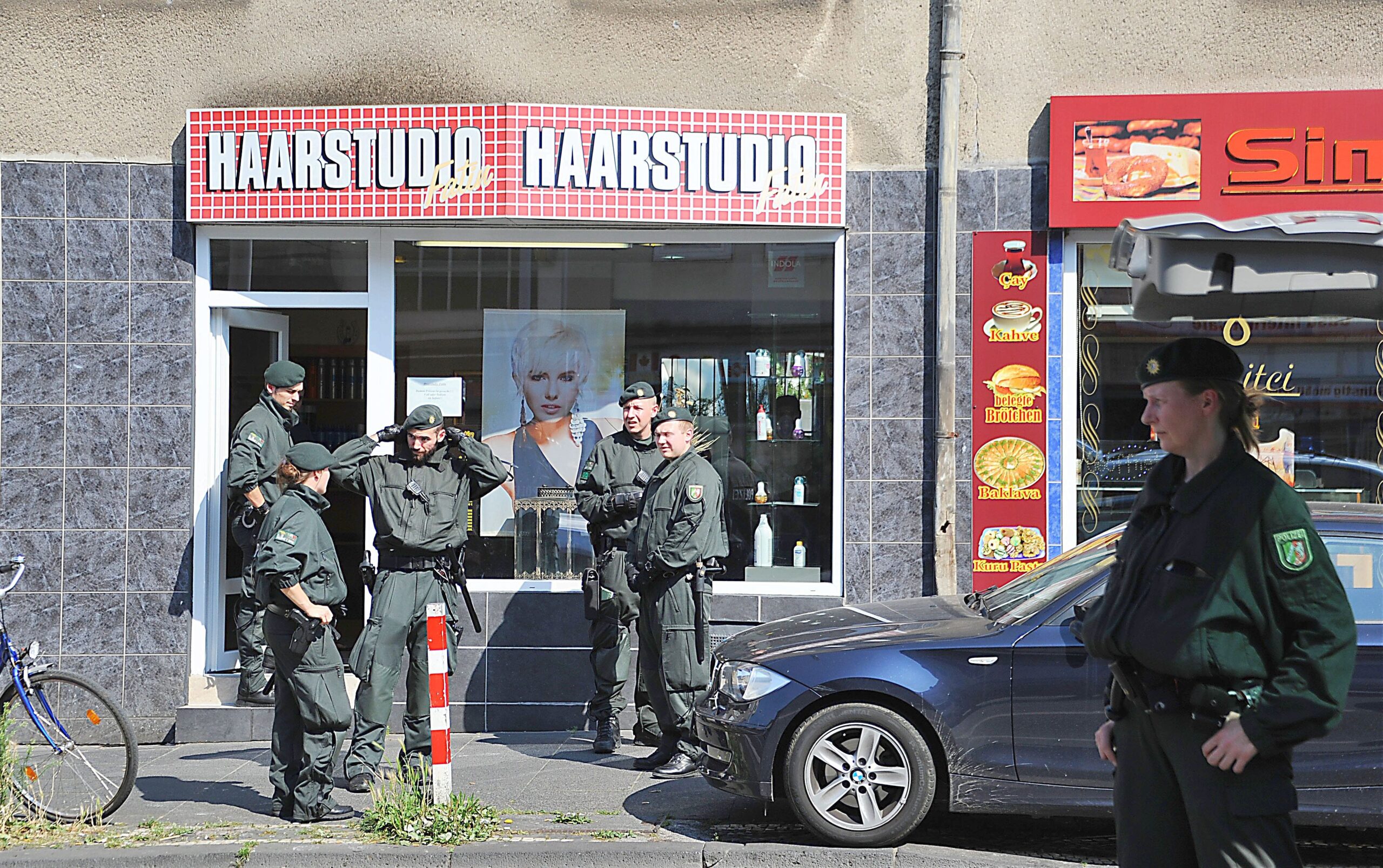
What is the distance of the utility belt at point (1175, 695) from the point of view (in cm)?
320

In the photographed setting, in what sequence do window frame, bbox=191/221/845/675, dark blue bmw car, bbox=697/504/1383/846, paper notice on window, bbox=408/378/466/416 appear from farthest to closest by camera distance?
paper notice on window, bbox=408/378/466/416 < window frame, bbox=191/221/845/675 < dark blue bmw car, bbox=697/504/1383/846

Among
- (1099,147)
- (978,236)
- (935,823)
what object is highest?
(1099,147)

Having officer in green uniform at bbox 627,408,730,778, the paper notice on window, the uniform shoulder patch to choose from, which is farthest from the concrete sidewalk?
the uniform shoulder patch

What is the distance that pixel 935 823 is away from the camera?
255 inches

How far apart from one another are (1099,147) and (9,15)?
727 cm

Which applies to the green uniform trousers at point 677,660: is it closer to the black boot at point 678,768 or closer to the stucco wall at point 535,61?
the black boot at point 678,768

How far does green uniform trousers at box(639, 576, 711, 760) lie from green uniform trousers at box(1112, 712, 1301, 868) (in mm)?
4016

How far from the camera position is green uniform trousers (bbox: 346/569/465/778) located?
671cm

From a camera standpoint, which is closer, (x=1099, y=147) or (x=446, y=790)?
(x=446, y=790)

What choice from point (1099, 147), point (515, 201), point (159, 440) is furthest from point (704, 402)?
point (159, 440)

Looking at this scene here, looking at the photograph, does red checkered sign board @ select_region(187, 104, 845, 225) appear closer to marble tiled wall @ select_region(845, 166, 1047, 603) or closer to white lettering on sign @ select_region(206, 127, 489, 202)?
white lettering on sign @ select_region(206, 127, 489, 202)

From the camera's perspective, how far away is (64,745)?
6418 millimetres

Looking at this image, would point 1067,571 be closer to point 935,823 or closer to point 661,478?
point 935,823

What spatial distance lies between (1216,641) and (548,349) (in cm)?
669
